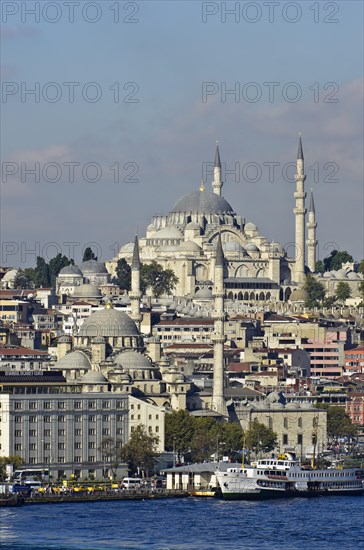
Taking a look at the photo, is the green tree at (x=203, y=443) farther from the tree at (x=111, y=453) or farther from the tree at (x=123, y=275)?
the tree at (x=123, y=275)

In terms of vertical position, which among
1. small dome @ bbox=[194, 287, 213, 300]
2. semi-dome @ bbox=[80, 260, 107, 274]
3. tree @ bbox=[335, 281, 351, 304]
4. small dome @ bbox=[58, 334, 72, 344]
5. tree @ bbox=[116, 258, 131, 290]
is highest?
semi-dome @ bbox=[80, 260, 107, 274]

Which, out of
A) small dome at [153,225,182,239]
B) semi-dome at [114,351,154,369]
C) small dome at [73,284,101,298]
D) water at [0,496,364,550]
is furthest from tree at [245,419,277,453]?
small dome at [153,225,182,239]

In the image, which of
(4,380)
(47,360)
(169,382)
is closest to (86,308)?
(47,360)

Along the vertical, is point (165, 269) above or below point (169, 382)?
above

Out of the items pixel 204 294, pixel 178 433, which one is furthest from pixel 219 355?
pixel 204 294

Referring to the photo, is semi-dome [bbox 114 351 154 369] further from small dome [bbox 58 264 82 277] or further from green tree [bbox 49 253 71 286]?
green tree [bbox 49 253 71 286]

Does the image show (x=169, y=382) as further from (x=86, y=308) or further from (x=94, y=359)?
(x=86, y=308)
